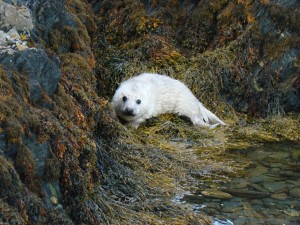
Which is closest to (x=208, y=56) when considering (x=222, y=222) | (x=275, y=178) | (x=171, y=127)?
(x=171, y=127)

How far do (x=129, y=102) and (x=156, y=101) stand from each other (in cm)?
64

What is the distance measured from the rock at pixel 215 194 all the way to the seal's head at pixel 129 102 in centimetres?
247

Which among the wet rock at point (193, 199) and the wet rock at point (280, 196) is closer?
the wet rock at point (193, 199)

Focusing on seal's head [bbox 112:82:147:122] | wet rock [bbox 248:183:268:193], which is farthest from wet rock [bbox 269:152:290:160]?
seal's head [bbox 112:82:147:122]

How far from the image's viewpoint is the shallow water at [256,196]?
4681 mm

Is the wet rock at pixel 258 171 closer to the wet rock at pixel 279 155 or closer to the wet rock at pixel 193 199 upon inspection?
the wet rock at pixel 279 155

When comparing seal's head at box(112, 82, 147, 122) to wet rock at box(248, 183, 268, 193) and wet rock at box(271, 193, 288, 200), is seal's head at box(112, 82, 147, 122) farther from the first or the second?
wet rock at box(271, 193, 288, 200)

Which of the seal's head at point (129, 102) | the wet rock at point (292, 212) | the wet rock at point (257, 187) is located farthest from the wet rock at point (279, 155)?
the seal's head at point (129, 102)

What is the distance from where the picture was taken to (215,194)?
516 centimetres

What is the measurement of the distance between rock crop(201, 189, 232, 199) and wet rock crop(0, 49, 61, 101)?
1.84 metres

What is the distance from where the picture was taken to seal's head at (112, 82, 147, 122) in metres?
7.46

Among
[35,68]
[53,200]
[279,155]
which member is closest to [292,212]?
[279,155]

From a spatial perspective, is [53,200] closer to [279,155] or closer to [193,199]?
[193,199]

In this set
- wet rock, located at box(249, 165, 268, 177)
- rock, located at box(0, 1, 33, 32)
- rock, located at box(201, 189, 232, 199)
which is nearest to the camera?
rock, located at box(0, 1, 33, 32)
